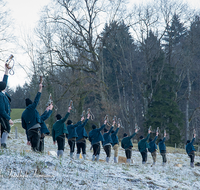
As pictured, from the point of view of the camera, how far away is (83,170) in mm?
6996

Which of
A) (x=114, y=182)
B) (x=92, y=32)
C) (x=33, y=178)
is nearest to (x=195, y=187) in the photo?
(x=114, y=182)

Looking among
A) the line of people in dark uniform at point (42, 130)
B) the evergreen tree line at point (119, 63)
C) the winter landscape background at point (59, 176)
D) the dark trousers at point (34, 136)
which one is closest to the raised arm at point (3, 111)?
the line of people in dark uniform at point (42, 130)

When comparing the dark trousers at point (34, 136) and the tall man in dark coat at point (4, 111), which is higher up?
the tall man in dark coat at point (4, 111)

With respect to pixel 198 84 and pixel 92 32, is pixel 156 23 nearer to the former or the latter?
pixel 92 32

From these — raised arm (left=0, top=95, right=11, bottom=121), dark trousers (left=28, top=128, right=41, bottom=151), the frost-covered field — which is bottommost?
the frost-covered field

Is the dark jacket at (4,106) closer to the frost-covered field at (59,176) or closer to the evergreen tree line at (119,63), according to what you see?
the frost-covered field at (59,176)

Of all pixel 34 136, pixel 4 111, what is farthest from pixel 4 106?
pixel 34 136

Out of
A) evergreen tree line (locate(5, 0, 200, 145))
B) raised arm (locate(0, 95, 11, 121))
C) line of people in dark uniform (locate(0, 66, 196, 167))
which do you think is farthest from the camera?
evergreen tree line (locate(5, 0, 200, 145))

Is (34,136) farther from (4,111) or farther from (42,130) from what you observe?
(42,130)

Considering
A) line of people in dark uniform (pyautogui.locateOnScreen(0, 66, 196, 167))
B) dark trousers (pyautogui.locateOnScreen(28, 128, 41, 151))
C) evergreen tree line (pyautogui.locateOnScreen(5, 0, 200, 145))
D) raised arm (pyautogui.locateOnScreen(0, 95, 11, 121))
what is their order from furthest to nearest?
evergreen tree line (pyautogui.locateOnScreen(5, 0, 200, 145)) < dark trousers (pyautogui.locateOnScreen(28, 128, 41, 151)) < line of people in dark uniform (pyautogui.locateOnScreen(0, 66, 196, 167)) < raised arm (pyautogui.locateOnScreen(0, 95, 11, 121))

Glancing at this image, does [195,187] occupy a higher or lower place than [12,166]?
lower

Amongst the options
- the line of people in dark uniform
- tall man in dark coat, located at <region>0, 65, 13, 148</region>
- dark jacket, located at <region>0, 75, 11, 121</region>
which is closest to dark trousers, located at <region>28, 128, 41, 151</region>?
the line of people in dark uniform

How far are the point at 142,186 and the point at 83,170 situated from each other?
1.69 meters

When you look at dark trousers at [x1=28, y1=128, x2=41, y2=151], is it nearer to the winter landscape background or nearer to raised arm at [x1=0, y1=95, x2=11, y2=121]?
the winter landscape background
